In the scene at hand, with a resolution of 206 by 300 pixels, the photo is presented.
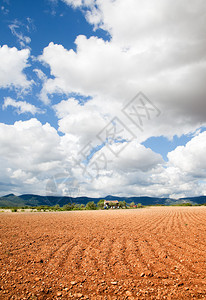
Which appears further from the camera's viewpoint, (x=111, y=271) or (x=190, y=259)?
(x=190, y=259)

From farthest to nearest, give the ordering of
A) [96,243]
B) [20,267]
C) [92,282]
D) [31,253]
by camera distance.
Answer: [96,243]
[31,253]
[20,267]
[92,282]

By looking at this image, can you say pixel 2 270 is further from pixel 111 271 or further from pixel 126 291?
pixel 126 291

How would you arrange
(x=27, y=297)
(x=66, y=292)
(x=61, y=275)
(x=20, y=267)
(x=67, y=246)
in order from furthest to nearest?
(x=67, y=246), (x=20, y=267), (x=61, y=275), (x=66, y=292), (x=27, y=297)

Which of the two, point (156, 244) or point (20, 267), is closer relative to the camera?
point (20, 267)

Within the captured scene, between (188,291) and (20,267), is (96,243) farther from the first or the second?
(188,291)

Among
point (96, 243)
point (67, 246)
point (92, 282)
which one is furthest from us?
point (96, 243)

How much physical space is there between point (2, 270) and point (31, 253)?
2.69 meters

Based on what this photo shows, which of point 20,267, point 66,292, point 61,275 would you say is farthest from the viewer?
point 20,267

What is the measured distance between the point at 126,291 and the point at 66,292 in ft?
7.30

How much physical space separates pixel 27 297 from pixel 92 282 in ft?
8.08

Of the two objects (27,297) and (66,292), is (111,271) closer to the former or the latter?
(66,292)

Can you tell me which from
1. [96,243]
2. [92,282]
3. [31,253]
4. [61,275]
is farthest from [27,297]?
[96,243]

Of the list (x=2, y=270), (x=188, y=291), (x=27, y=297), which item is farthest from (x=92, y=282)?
(x=2, y=270)

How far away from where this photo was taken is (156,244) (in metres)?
12.8
